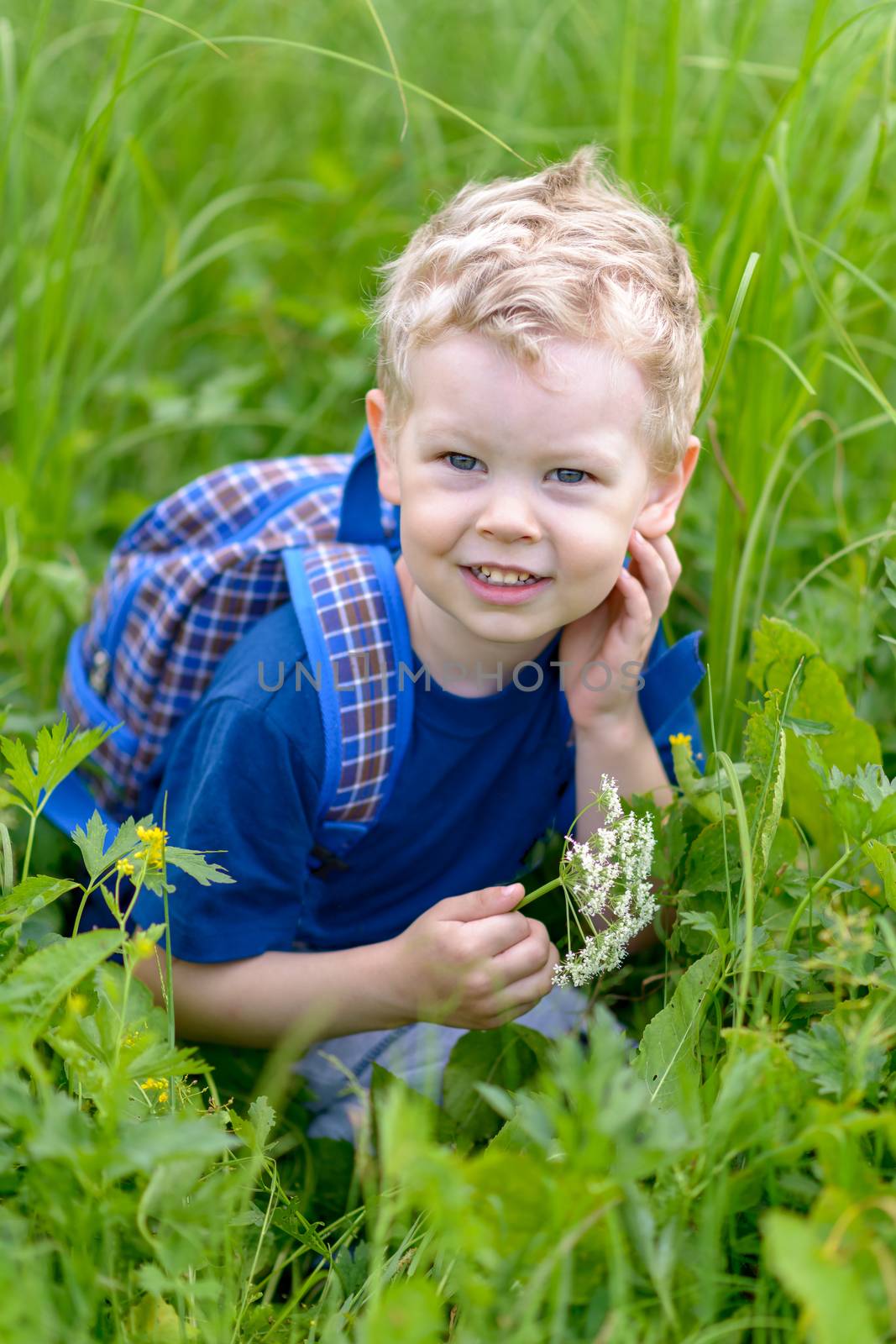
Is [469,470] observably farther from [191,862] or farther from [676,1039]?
[676,1039]

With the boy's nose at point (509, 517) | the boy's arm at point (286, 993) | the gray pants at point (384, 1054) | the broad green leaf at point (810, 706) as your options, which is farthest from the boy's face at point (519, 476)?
the gray pants at point (384, 1054)

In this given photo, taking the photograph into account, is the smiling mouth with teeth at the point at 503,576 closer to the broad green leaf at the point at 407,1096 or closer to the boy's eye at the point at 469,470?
the boy's eye at the point at 469,470

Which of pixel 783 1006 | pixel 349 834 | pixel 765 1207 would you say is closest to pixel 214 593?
pixel 349 834

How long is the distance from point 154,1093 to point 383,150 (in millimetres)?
2436

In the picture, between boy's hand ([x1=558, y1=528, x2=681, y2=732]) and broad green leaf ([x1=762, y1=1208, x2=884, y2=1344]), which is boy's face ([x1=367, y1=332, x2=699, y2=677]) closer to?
boy's hand ([x1=558, y1=528, x2=681, y2=732])

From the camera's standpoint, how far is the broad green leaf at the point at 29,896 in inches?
46.2

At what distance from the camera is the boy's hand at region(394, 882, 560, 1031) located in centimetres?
140

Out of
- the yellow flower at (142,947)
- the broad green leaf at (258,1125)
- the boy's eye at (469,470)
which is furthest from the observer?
the boy's eye at (469,470)

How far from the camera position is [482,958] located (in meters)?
1.39

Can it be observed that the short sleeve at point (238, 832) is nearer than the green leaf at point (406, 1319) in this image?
No

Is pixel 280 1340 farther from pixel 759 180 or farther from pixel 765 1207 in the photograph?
pixel 759 180

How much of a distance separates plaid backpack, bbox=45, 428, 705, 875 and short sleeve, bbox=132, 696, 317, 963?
0.18ft

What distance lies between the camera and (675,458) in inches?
60.4

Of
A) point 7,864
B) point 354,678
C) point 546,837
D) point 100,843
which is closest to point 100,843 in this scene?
point 100,843
